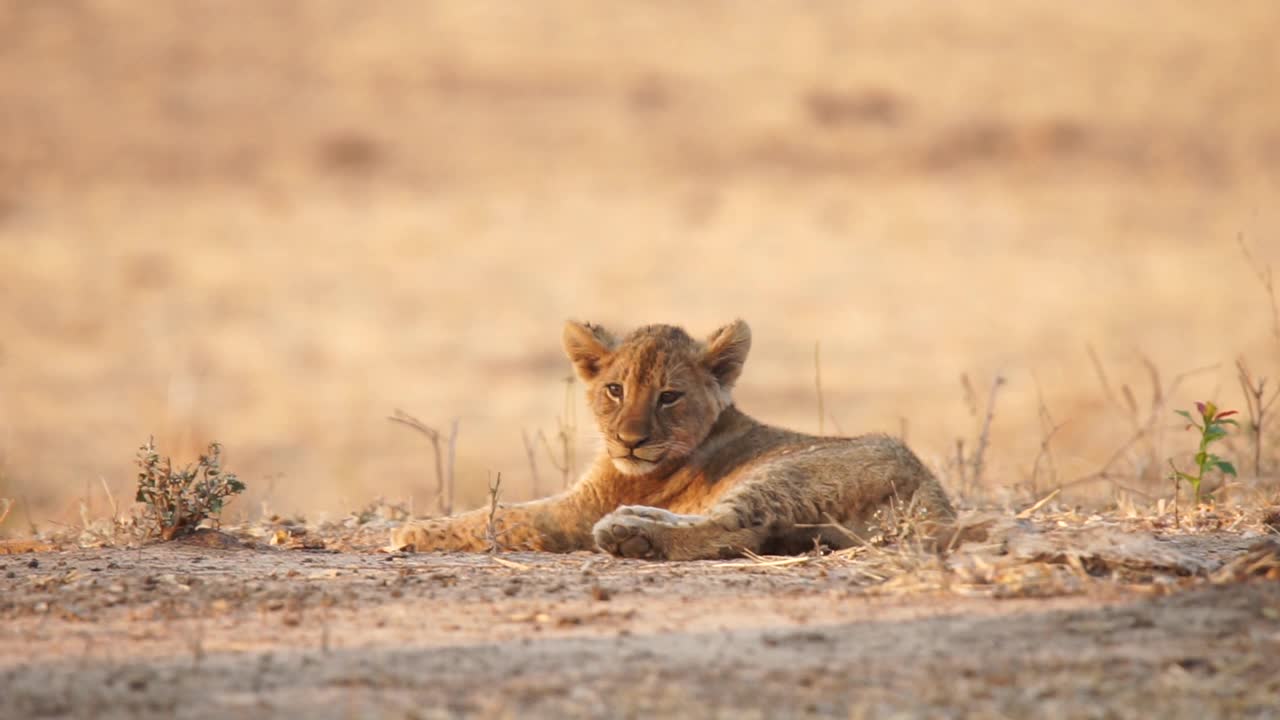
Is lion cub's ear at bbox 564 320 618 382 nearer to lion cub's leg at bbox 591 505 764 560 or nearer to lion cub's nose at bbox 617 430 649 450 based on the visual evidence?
lion cub's nose at bbox 617 430 649 450

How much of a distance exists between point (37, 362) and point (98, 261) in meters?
4.95

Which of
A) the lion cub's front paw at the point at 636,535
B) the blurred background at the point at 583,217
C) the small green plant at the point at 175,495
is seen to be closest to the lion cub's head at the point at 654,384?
the lion cub's front paw at the point at 636,535

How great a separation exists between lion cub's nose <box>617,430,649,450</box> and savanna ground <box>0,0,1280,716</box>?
0.75 metres

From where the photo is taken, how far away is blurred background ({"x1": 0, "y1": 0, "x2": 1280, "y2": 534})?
17797 millimetres

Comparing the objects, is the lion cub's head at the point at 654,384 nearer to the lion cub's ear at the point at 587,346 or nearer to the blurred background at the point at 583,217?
the lion cub's ear at the point at 587,346

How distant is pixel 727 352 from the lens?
7281 millimetres

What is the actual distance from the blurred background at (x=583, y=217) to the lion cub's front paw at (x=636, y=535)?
136 inches

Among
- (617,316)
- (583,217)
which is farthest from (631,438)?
(583,217)

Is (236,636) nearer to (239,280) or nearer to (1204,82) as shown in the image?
(239,280)

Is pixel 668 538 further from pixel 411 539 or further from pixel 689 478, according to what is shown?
pixel 411 539

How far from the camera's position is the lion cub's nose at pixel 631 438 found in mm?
6816

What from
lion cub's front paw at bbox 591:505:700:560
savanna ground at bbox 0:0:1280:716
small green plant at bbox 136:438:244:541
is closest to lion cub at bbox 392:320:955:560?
lion cub's front paw at bbox 591:505:700:560

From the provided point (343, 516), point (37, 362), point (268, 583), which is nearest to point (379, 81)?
point (37, 362)

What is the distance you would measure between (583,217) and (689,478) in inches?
799
